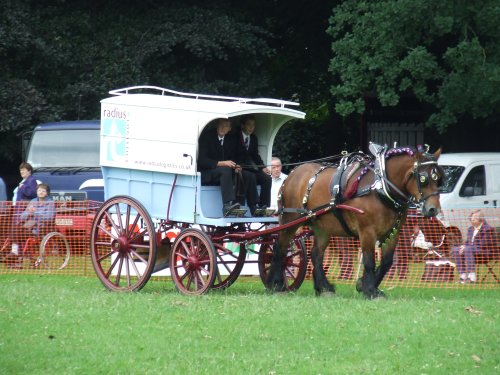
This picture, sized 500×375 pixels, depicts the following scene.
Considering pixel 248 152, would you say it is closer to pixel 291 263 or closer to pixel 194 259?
pixel 291 263

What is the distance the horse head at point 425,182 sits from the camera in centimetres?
1369

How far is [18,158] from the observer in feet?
93.7

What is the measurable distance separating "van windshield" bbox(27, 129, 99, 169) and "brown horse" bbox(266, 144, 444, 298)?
8.87 meters

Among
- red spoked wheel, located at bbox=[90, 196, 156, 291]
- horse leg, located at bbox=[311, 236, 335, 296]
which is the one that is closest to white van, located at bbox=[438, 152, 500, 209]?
horse leg, located at bbox=[311, 236, 335, 296]

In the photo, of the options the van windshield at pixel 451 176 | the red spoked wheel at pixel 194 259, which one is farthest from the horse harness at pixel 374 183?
the van windshield at pixel 451 176

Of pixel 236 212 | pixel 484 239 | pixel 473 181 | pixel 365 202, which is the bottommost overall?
pixel 484 239

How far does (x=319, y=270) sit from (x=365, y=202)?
110 centimetres

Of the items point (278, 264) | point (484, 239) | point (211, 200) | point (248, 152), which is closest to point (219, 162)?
point (211, 200)

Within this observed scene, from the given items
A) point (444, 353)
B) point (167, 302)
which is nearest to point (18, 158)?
point (167, 302)

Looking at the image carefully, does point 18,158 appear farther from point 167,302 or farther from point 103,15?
point 167,302

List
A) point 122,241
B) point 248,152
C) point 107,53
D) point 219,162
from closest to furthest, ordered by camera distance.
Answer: point 219,162
point 122,241
point 248,152
point 107,53

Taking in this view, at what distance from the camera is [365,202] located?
14.1 m

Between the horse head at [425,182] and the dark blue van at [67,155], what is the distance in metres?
10.0

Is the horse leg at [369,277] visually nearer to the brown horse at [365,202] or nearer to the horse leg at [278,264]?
the brown horse at [365,202]
